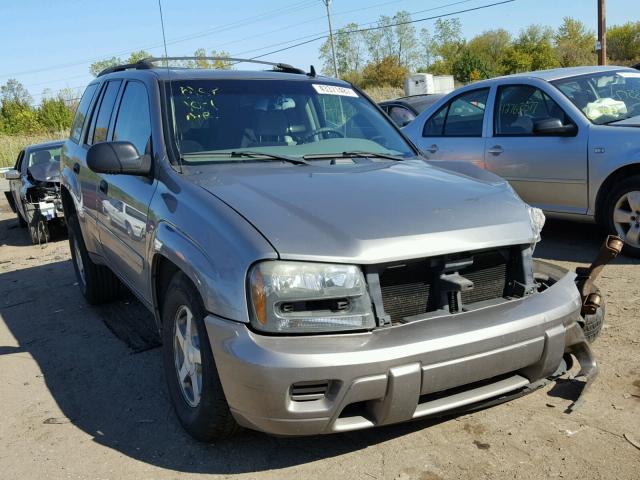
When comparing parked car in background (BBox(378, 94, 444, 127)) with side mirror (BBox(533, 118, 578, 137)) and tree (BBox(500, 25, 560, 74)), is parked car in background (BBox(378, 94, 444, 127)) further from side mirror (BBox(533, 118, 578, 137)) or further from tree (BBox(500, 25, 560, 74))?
tree (BBox(500, 25, 560, 74))

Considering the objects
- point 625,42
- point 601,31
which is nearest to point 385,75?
point 625,42

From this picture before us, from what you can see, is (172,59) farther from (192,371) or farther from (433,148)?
(433,148)

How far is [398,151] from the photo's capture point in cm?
416

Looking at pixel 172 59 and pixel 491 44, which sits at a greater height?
pixel 491 44

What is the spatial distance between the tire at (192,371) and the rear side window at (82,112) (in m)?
2.97

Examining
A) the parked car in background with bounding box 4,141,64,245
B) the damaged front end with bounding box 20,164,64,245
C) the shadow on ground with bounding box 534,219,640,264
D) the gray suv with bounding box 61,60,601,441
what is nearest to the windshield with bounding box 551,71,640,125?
the shadow on ground with bounding box 534,219,640,264

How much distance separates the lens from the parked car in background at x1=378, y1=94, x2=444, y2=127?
36.7 feet

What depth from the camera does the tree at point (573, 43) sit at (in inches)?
2341

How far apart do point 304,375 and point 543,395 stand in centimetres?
161

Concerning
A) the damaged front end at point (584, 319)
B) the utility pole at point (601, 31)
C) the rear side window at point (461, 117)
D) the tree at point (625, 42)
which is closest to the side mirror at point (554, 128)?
the rear side window at point (461, 117)

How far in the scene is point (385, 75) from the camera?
67938mm

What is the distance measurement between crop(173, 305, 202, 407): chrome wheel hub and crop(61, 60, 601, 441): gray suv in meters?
0.01

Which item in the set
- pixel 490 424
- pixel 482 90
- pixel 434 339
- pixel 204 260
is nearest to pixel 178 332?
pixel 204 260

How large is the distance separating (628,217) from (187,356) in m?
4.40
